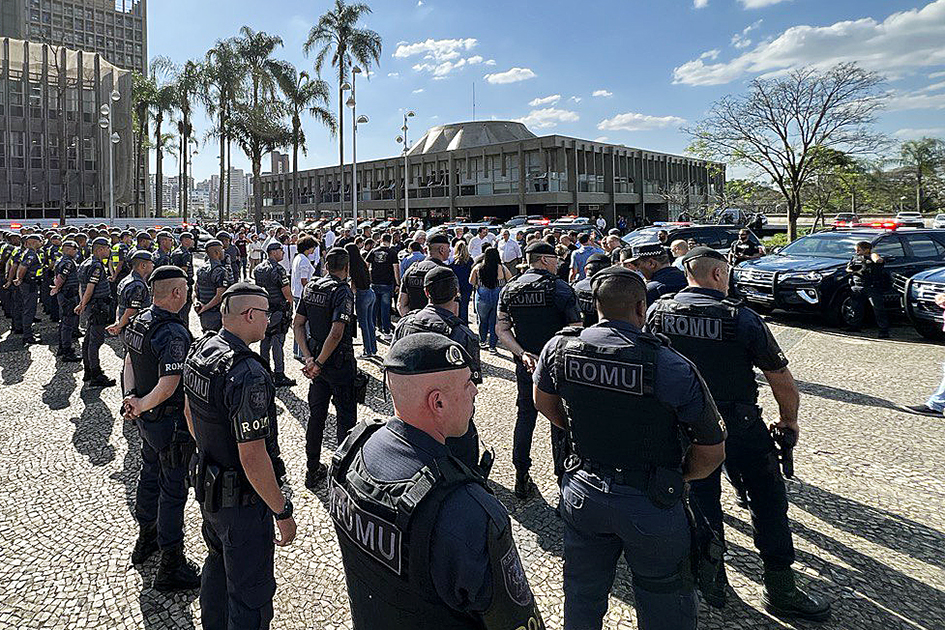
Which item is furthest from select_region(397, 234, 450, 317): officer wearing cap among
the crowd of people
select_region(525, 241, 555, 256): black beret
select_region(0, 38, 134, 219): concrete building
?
select_region(0, 38, 134, 219): concrete building

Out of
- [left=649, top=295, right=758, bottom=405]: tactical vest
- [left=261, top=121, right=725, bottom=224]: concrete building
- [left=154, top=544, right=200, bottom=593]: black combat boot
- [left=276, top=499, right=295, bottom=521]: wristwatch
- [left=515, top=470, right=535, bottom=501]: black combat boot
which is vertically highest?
A: [left=261, top=121, right=725, bottom=224]: concrete building

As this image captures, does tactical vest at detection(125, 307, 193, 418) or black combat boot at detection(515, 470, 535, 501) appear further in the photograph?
black combat boot at detection(515, 470, 535, 501)

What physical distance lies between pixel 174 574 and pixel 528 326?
301cm

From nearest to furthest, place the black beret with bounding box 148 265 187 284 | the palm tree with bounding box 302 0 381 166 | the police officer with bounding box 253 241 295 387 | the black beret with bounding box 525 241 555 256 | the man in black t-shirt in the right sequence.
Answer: the black beret with bounding box 148 265 187 284 → the black beret with bounding box 525 241 555 256 → the police officer with bounding box 253 241 295 387 → the man in black t-shirt → the palm tree with bounding box 302 0 381 166

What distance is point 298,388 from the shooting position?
7.77 m

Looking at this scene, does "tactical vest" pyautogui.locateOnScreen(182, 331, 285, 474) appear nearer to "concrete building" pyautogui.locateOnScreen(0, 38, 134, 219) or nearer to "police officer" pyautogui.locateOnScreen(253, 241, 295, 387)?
"police officer" pyautogui.locateOnScreen(253, 241, 295, 387)

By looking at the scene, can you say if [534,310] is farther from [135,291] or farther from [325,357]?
[135,291]

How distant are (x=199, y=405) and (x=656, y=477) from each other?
7.01ft

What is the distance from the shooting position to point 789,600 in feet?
10.2

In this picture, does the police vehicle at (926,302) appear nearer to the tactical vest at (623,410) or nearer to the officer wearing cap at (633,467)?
the officer wearing cap at (633,467)

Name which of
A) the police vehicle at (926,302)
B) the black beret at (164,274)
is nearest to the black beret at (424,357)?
the black beret at (164,274)

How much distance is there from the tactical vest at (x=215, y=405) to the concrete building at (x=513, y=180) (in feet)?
122

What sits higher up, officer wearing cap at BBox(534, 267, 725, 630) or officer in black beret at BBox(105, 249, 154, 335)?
officer in black beret at BBox(105, 249, 154, 335)

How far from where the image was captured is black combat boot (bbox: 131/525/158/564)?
146 inches
